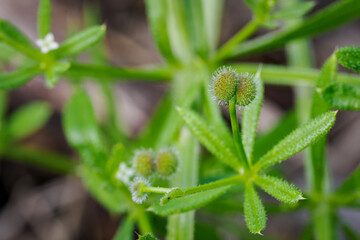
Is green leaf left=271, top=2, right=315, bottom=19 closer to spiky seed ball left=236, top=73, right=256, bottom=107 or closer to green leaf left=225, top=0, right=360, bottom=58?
green leaf left=225, top=0, right=360, bottom=58

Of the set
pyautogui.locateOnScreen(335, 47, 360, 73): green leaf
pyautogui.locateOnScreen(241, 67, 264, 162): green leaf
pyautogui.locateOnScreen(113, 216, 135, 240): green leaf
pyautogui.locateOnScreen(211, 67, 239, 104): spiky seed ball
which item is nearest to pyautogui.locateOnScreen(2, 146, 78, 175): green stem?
pyautogui.locateOnScreen(113, 216, 135, 240): green leaf

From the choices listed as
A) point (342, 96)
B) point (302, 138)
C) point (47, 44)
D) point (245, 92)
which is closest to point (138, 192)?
point (245, 92)

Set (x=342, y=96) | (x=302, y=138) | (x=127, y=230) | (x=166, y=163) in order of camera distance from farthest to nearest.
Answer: (x=127, y=230)
(x=166, y=163)
(x=342, y=96)
(x=302, y=138)

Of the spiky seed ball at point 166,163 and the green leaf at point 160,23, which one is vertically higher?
the green leaf at point 160,23

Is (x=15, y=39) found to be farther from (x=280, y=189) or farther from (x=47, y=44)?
(x=280, y=189)

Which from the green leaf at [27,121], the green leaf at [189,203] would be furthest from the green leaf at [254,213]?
the green leaf at [27,121]

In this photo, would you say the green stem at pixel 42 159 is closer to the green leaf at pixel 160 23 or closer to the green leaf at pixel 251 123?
the green leaf at pixel 160 23
